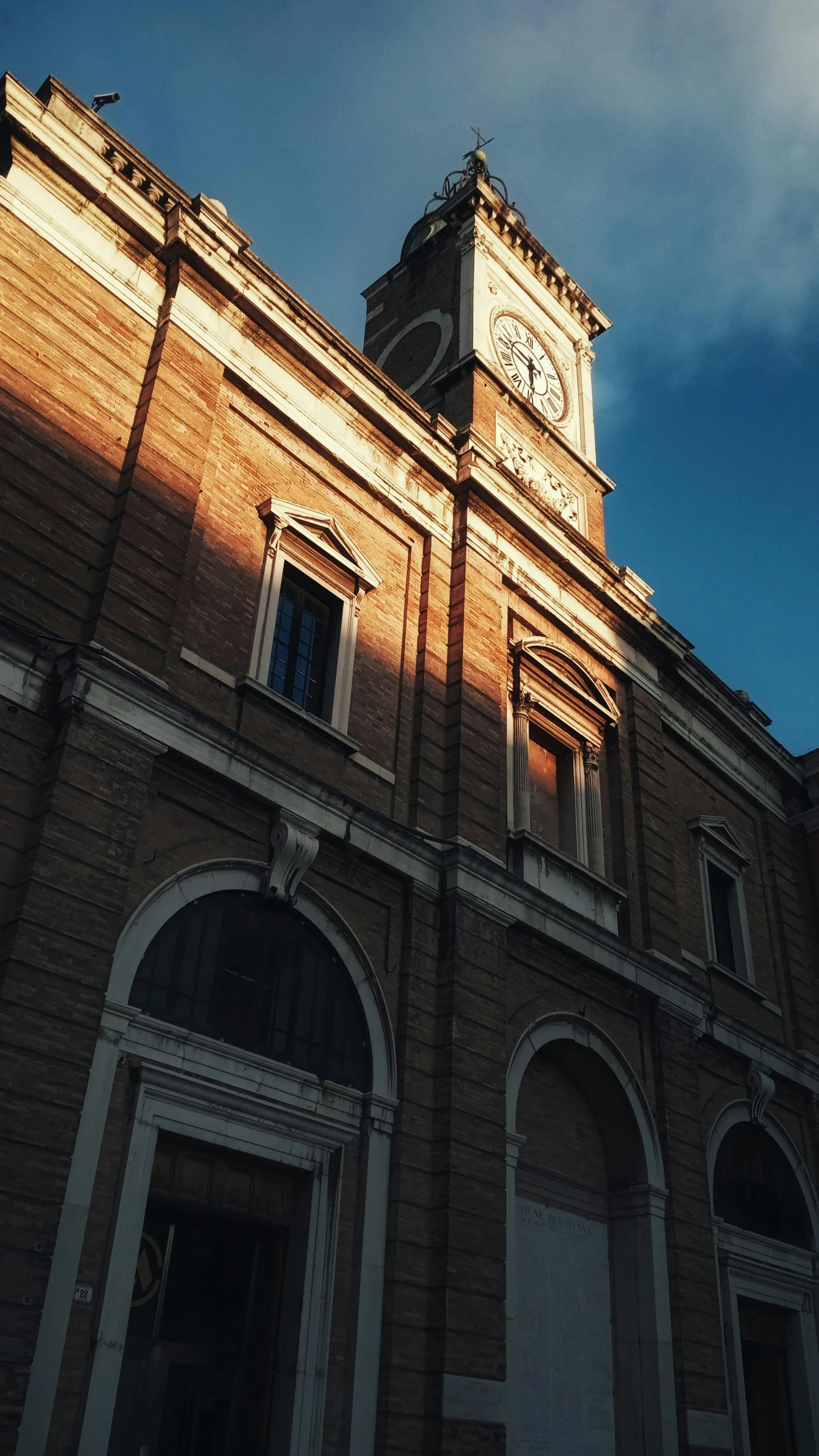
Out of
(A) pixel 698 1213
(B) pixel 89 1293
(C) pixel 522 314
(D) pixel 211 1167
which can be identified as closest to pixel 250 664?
(D) pixel 211 1167

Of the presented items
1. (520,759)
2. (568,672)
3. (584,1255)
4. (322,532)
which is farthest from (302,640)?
(584,1255)

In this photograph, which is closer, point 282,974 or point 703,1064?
point 282,974

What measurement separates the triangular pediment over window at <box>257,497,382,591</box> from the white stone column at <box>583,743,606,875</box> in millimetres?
4396

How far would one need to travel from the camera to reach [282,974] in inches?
483

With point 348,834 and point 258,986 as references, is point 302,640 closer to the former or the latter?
point 348,834

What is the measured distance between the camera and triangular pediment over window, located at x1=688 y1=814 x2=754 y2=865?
2020cm

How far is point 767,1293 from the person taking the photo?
16859mm

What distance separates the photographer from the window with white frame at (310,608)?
1396 cm

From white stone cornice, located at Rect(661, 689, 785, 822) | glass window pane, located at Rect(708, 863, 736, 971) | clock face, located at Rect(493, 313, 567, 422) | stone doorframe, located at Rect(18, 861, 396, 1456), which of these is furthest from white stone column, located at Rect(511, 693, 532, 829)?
clock face, located at Rect(493, 313, 567, 422)

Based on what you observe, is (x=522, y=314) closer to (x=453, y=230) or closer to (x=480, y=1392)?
(x=453, y=230)

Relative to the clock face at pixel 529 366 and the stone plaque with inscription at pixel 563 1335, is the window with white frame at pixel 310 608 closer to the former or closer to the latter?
the stone plaque with inscription at pixel 563 1335

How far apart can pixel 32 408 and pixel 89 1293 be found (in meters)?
7.81

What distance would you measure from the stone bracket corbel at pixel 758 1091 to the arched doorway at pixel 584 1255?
328 cm

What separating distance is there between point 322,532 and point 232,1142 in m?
7.08
